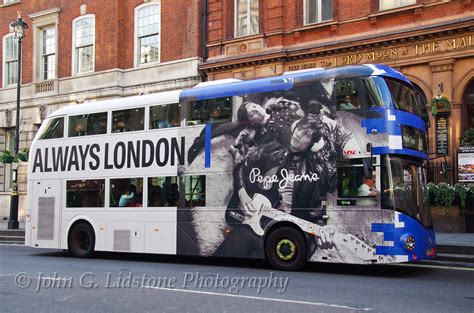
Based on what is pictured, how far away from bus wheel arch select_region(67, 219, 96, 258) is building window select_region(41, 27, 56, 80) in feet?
52.8

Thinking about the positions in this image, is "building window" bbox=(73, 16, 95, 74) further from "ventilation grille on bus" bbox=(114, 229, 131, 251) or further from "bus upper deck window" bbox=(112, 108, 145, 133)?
"ventilation grille on bus" bbox=(114, 229, 131, 251)

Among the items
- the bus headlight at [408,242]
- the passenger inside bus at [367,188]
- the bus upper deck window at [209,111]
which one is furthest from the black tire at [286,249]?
the bus upper deck window at [209,111]

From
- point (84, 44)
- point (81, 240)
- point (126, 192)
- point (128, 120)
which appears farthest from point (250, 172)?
point (84, 44)

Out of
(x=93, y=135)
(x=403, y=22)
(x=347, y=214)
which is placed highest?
(x=403, y=22)

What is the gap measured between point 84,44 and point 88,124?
14294 millimetres

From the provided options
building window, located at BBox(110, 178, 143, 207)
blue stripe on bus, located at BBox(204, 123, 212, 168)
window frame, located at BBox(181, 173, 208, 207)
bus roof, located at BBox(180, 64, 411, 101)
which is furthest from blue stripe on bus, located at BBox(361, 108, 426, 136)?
building window, located at BBox(110, 178, 143, 207)

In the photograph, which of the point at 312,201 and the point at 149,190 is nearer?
the point at 312,201

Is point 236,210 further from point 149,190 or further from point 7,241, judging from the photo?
point 7,241

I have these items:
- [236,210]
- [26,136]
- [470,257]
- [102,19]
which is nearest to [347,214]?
[236,210]

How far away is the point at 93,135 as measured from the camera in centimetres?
1472

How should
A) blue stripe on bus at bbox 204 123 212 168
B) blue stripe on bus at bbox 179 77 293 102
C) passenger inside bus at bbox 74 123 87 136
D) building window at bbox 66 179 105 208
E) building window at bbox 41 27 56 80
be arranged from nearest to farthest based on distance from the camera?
blue stripe on bus at bbox 179 77 293 102
blue stripe on bus at bbox 204 123 212 168
building window at bbox 66 179 105 208
passenger inside bus at bbox 74 123 87 136
building window at bbox 41 27 56 80

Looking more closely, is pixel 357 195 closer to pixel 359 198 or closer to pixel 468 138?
pixel 359 198

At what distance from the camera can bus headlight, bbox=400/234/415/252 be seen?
1035cm

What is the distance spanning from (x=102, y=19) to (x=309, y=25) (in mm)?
10907
